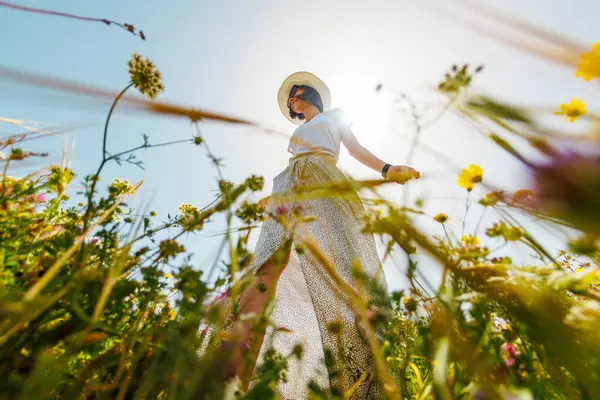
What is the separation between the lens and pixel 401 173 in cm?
162

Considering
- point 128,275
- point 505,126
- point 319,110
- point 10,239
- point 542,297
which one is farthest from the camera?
point 319,110

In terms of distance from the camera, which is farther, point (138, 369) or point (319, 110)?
point (319, 110)

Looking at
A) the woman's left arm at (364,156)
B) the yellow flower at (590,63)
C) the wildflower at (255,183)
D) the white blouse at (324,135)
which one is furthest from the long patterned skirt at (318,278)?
the yellow flower at (590,63)

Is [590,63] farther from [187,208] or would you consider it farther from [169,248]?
[187,208]

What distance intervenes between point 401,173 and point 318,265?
0.58 meters

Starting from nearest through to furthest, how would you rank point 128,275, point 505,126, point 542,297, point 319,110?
point 542,297 → point 505,126 → point 128,275 → point 319,110

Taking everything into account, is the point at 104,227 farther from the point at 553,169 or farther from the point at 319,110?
the point at 319,110

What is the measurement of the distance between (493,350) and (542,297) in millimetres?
250

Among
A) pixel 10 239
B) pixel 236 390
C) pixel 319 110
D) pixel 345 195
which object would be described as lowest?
pixel 236 390

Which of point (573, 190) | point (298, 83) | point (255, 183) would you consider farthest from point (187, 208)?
point (298, 83)

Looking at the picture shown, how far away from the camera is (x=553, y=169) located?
501 mm

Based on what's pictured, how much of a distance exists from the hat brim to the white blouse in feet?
2.93

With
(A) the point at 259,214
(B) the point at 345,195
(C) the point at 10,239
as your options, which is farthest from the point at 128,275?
(B) the point at 345,195

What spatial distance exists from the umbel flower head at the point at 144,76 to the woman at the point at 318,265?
1.52ft
